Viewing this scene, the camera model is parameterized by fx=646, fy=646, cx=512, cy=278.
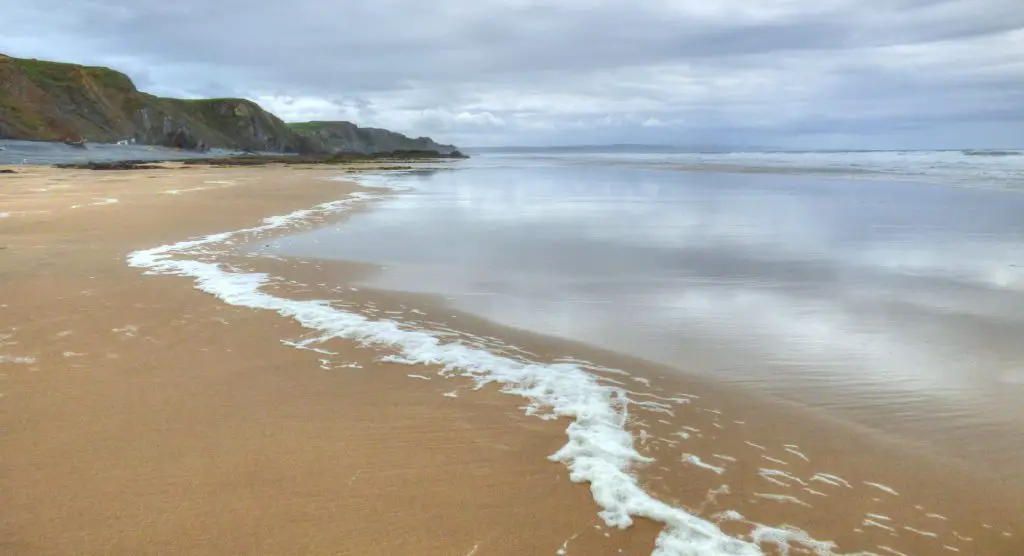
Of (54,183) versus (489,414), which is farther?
(54,183)

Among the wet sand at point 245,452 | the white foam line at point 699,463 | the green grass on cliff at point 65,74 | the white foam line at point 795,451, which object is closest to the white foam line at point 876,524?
the white foam line at point 795,451

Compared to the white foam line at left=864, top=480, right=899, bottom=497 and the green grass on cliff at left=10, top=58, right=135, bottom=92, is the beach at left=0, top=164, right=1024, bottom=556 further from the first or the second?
the green grass on cliff at left=10, top=58, right=135, bottom=92

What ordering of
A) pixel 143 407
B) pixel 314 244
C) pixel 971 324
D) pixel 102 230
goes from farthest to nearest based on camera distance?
pixel 102 230 < pixel 314 244 < pixel 971 324 < pixel 143 407

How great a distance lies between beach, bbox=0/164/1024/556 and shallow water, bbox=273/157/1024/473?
454mm

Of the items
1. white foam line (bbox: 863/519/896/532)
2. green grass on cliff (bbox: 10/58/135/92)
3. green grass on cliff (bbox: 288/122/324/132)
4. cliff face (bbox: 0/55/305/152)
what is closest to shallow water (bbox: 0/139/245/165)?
cliff face (bbox: 0/55/305/152)

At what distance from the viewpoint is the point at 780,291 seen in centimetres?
744

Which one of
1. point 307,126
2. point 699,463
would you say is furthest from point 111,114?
point 699,463

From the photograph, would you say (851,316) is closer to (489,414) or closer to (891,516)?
(891,516)

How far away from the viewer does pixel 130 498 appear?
9.58 feet

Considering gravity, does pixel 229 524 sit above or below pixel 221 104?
below

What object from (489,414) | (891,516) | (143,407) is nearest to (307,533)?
(489,414)

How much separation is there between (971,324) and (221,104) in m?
108

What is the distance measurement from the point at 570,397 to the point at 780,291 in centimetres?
422

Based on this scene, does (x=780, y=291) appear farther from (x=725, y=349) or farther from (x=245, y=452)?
(x=245, y=452)
